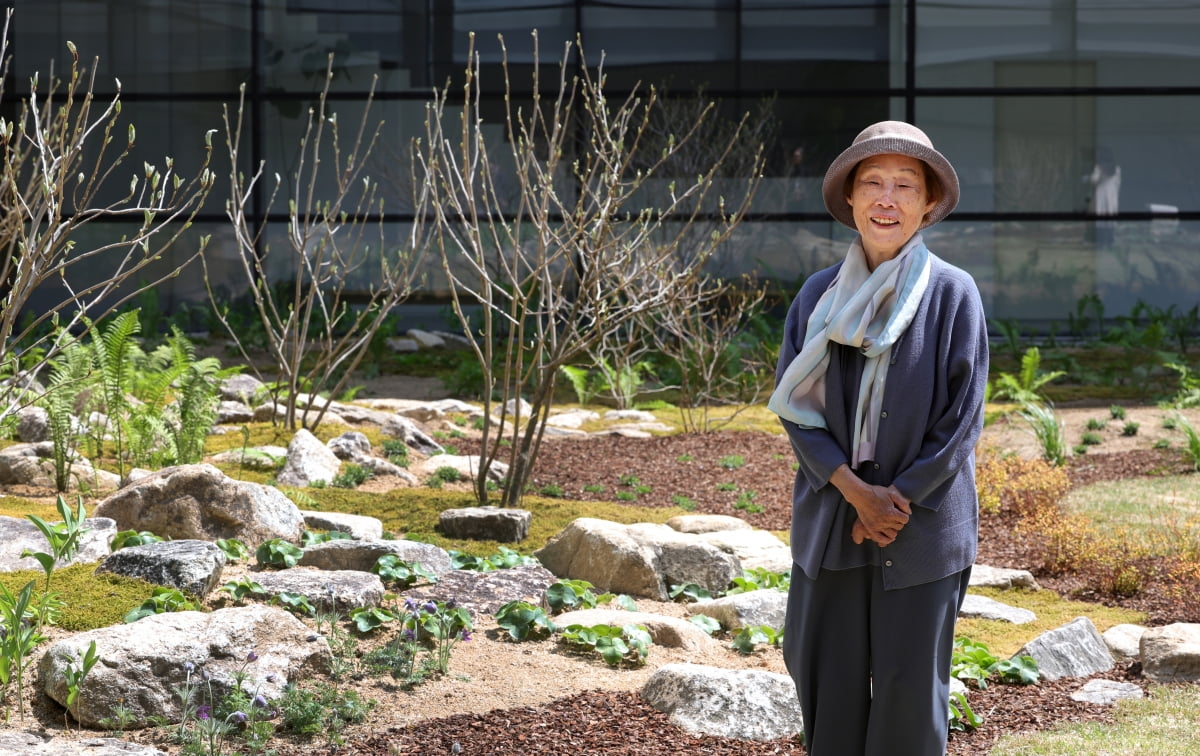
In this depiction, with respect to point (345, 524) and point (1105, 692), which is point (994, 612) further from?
point (345, 524)

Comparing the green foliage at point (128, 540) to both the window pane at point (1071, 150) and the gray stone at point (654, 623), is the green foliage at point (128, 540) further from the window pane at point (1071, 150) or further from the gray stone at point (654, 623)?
the window pane at point (1071, 150)

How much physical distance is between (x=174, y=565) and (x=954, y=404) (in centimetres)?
276

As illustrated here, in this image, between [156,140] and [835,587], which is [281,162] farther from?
[835,587]

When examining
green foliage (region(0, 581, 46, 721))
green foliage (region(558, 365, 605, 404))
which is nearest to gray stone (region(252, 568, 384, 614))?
green foliage (region(0, 581, 46, 721))

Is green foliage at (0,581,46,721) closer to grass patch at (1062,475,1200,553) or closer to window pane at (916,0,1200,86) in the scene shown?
grass patch at (1062,475,1200,553)

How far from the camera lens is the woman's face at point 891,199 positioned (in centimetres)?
285

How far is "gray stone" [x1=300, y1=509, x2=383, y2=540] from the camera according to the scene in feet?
18.5

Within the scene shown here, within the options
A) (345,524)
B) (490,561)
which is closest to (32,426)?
(345,524)

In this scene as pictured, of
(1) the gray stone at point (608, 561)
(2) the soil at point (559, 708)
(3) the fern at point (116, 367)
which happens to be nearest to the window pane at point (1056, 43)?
(2) the soil at point (559, 708)

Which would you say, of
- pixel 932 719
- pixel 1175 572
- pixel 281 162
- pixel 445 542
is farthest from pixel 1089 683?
pixel 281 162

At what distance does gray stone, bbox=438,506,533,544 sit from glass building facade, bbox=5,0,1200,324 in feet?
35.0

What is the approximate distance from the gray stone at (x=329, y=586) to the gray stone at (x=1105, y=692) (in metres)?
2.40

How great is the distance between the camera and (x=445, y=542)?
584 cm

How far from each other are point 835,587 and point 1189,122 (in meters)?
15.7
